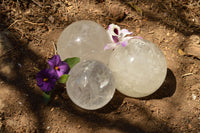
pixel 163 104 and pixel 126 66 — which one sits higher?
pixel 126 66

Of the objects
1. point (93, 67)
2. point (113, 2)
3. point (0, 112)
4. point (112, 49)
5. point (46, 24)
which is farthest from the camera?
point (113, 2)

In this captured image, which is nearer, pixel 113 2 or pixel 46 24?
pixel 46 24

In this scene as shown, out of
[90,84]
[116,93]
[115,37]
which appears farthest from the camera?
[116,93]

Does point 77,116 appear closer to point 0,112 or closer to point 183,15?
point 0,112

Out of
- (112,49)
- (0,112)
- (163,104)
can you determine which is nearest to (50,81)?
(0,112)

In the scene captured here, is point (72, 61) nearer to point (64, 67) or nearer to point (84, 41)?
point (64, 67)

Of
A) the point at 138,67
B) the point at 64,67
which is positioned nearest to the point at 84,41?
the point at 64,67
